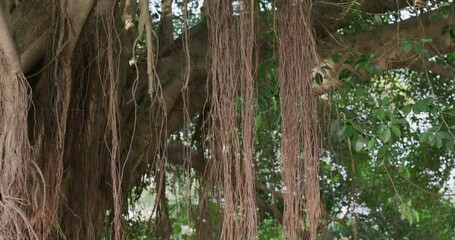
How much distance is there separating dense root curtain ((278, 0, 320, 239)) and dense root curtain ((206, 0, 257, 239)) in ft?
0.34

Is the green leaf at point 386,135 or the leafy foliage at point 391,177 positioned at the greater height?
the leafy foliage at point 391,177

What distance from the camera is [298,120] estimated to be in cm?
241

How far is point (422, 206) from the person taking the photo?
15.3 ft

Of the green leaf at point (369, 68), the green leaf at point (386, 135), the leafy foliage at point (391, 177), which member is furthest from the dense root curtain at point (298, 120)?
the leafy foliage at point (391, 177)

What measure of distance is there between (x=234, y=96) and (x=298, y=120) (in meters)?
0.21

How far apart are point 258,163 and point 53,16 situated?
72.9 inches

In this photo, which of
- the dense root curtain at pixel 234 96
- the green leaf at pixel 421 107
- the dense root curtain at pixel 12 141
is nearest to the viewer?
the dense root curtain at pixel 12 141

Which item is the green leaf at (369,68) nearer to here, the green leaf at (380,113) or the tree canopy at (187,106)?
the tree canopy at (187,106)

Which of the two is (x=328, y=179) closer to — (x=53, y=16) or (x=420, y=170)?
(x=420, y=170)

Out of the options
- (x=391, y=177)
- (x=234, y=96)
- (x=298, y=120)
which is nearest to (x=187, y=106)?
(x=234, y=96)

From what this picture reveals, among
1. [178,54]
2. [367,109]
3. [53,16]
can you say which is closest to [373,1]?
[367,109]

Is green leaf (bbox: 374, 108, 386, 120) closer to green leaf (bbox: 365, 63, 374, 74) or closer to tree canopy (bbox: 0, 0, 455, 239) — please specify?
tree canopy (bbox: 0, 0, 455, 239)

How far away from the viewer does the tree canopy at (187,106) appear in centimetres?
233

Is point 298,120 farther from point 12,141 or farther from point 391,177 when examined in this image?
point 391,177
